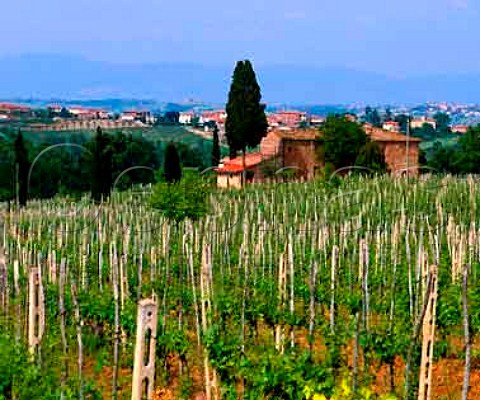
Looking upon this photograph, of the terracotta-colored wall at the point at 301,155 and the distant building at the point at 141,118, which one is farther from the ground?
the distant building at the point at 141,118

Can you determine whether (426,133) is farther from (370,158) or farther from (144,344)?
(144,344)

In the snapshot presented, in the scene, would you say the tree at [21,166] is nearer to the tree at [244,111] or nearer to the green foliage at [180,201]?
the tree at [244,111]

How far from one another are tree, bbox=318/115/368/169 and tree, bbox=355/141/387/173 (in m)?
0.80

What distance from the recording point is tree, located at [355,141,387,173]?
142 feet

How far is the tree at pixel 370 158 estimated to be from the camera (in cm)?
4331

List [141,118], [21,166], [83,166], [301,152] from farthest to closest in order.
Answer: [141,118]
[301,152]
[83,166]
[21,166]

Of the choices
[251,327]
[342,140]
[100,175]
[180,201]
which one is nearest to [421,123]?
[342,140]

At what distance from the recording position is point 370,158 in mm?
44438

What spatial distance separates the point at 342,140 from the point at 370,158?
2489 millimetres

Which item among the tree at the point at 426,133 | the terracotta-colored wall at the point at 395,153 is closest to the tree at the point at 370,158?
the terracotta-colored wall at the point at 395,153

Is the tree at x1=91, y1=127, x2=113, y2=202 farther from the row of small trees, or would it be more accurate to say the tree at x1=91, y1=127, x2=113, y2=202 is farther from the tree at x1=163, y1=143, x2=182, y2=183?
the row of small trees

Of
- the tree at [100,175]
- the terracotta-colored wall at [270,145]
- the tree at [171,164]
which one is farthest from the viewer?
the terracotta-colored wall at [270,145]

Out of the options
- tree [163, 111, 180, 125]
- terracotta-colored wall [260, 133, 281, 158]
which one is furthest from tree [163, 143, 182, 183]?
tree [163, 111, 180, 125]

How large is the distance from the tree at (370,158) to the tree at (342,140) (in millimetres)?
796
